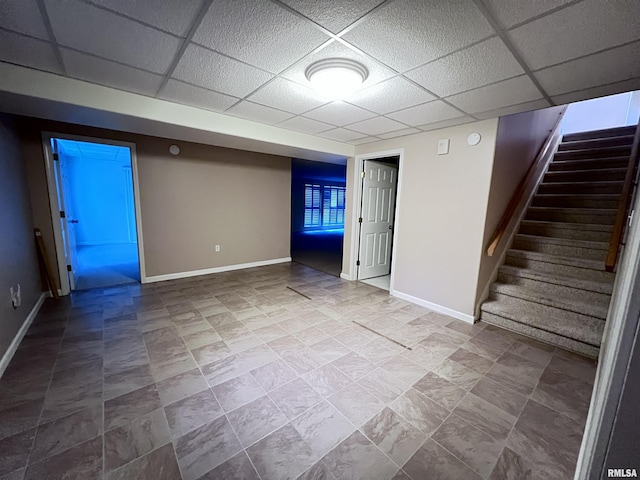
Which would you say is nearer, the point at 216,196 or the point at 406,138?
the point at 406,138

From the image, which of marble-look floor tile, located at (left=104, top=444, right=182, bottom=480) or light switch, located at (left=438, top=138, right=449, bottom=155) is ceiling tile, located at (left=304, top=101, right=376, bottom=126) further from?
marble-look floor tile, located at (left=104, top=444, right=182, bottom=480)

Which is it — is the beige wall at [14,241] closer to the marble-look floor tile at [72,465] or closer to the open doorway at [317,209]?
the marble-look floor tile at [72,465]

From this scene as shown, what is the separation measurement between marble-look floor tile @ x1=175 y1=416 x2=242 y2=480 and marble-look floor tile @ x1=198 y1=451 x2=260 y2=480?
0.08 feet

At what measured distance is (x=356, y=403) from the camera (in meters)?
1.74

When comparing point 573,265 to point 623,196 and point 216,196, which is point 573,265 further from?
point 216,196

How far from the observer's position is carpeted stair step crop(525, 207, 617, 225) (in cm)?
316

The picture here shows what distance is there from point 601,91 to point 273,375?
11.1ft

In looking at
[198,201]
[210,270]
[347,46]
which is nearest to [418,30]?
[347,46]

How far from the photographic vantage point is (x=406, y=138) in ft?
11.3

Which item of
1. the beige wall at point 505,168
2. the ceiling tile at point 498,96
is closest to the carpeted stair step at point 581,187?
the beige wall at point 505,168

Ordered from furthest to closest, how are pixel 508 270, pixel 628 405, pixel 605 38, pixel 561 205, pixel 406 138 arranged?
1. pixel 561 205
2. pixel 406 138
3. pixel 508 270
4. pixel 605 38
5. pixel 628 405

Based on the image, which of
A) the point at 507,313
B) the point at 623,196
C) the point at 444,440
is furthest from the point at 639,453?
the point at 623,196

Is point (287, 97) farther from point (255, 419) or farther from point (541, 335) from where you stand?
point (541, 335)

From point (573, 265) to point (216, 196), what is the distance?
511 cm
